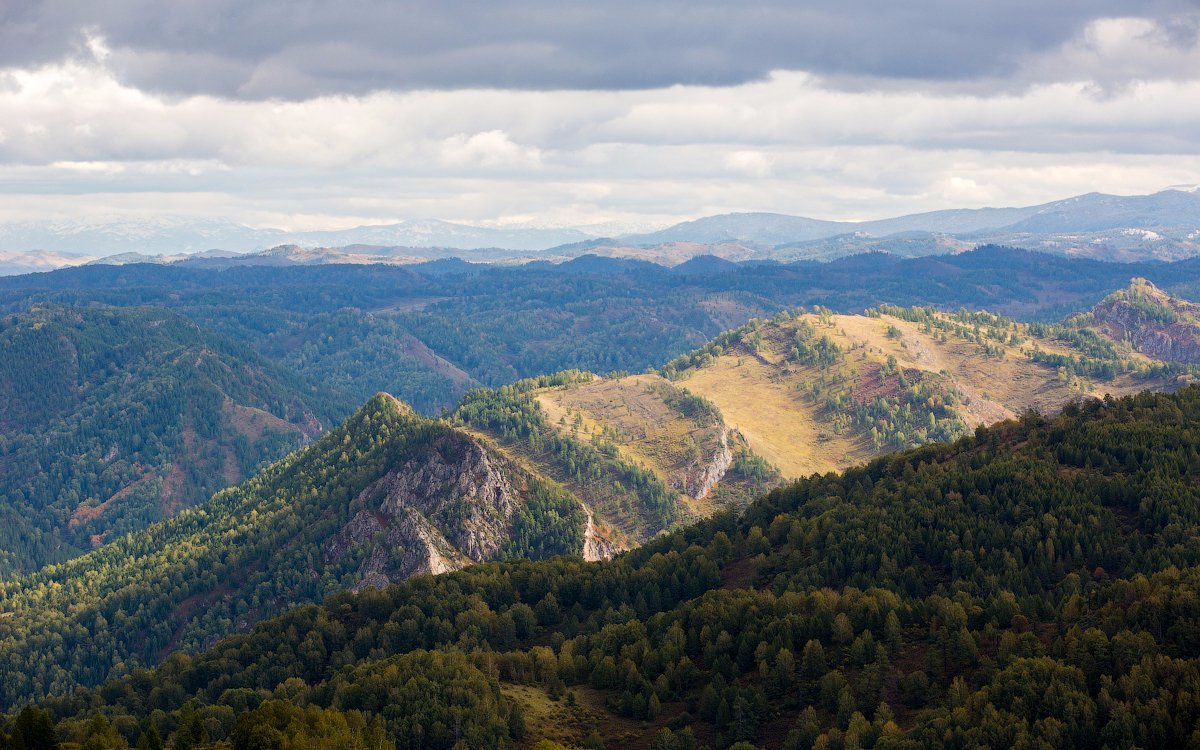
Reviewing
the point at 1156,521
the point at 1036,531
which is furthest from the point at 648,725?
the point at 1156,521

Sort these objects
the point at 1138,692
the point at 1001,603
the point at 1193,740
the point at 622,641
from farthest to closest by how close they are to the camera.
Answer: the point at 622,641, the point at 1001,603, the point at 1138,692, the point at 1193,740

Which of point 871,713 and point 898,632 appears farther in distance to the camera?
point 898,632

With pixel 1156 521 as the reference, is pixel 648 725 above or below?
A: below

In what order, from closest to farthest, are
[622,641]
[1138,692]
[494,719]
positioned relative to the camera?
[1138,692]
[494,719]
[622,641]

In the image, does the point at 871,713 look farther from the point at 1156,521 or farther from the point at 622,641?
the point at 1156,521

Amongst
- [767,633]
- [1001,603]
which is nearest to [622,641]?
[767,633]

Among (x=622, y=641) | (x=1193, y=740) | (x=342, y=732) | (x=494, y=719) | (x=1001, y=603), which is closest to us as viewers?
(x=1193, y=740)

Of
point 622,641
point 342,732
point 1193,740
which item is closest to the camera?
point 1193,740

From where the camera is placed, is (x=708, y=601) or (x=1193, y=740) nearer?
(x=1193, y=740)

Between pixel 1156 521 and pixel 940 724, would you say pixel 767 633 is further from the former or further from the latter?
pixel 1156 521
